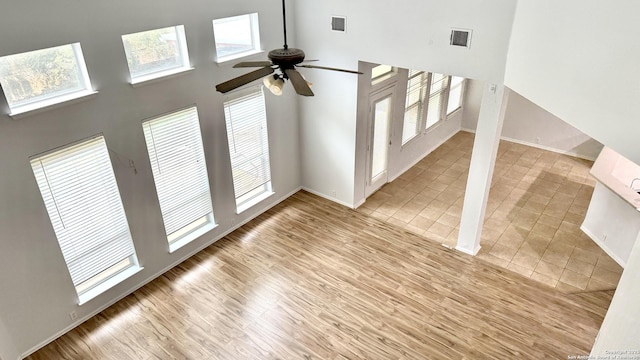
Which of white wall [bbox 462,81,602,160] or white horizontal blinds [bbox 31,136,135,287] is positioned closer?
white horizontal blinds [bbox 31,136,135,287]

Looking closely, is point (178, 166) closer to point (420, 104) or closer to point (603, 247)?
point (420, 104)

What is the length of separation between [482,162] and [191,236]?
426 centimetres

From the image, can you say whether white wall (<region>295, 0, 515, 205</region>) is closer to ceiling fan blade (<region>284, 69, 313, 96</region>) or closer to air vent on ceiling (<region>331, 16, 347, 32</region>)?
air vent on ceiling (<region>331, 16, 347, 32</region>)

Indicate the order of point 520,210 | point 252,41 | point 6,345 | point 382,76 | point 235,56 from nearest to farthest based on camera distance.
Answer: point 6,345, point 235,56, point 252,41, point 382,76, point 520,210

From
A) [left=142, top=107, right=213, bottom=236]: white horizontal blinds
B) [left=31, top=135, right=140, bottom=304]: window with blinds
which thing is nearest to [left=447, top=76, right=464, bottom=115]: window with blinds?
[left=142, top=107, right=213, bottom=236]: white horizontal blinds

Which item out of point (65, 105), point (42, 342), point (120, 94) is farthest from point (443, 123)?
point (42, 342)

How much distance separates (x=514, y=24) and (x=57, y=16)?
4.63 meters

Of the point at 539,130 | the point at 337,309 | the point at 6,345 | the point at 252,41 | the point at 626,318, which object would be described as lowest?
the point at 337,309

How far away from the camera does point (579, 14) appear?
10.3 ft

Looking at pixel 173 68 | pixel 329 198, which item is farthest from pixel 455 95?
pixel 173 68

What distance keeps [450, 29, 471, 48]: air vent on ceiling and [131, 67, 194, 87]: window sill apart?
10.7ft

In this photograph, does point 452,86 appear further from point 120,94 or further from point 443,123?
point 120,94

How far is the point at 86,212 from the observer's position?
15.3ft

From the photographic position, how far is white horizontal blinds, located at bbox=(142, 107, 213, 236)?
5.20 m
